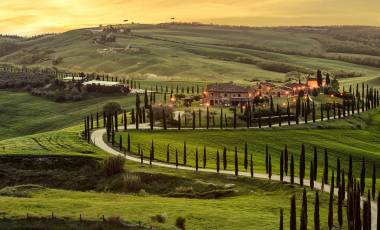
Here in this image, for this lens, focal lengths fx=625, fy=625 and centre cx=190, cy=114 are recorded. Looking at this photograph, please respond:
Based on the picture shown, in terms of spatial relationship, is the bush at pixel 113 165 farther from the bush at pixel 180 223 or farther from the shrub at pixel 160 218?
the bush at pixel 180 223

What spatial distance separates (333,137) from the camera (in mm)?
167750

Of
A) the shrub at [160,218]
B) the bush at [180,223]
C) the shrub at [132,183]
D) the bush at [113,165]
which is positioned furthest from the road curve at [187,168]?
the shrub at [160,218]

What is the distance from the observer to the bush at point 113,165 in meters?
114

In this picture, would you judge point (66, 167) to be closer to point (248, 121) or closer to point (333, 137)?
point (248, 121)

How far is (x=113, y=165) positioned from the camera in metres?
115

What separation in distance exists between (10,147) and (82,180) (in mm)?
25148

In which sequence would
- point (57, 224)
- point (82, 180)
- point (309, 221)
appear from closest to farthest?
point (57, 224)
point (309, 221)
point (82, 180)

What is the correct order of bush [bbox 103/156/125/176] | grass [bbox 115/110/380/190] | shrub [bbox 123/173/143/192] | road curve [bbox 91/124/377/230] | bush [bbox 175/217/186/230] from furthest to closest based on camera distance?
grass [bbox 115/110/380/190]
bush [bbox 103/156/125/176]
shrub [bbox 123/173/143/192]
road curve [bbox 91/124/377/230]
bush [bbox 175/217/186/230]

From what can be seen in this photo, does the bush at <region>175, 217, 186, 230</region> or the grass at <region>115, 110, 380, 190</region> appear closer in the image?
the bush at <region>175, 217, 186, 230</region>

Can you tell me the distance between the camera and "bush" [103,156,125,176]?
376 ft

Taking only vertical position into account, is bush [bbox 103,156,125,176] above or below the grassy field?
above

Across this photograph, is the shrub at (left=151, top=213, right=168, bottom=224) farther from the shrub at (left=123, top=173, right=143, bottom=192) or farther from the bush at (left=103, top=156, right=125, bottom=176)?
the bush at (left=103, top=156, right=125, bottom=176)

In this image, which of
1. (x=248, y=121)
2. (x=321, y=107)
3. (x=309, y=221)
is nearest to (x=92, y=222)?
(x=309, y=221)

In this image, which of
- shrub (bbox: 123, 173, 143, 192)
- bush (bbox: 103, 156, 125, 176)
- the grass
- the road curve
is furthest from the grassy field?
the grass
